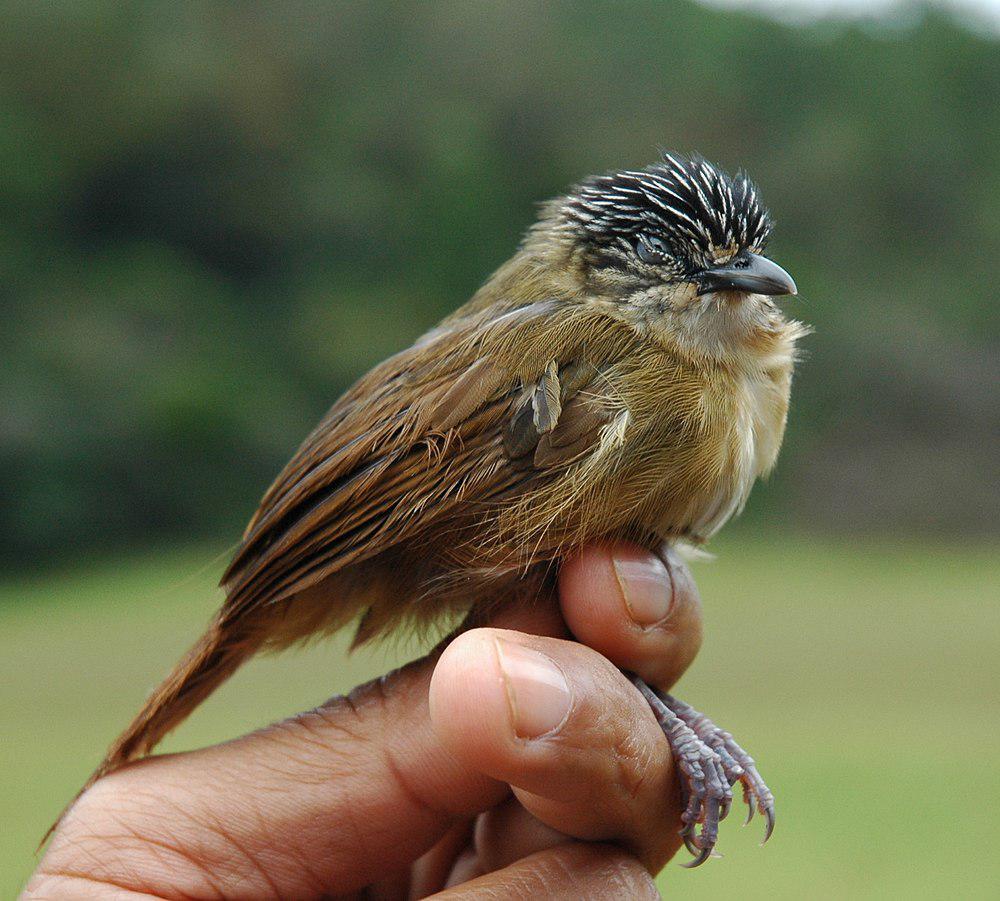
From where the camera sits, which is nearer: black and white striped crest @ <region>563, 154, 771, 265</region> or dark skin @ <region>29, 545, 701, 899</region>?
dark skin @ <region>29, 545, 701, 899</region>

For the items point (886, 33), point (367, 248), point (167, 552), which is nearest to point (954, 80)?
point (886, 33)

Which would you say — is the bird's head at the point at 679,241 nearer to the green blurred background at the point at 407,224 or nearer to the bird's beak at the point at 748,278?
the bird's beak at the point at 748,278

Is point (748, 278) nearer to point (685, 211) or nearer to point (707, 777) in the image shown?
point (685, 211)

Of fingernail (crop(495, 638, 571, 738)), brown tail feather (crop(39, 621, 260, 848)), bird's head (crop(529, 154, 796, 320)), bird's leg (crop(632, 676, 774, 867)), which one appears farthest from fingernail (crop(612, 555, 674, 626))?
brown tail feather (crop(39, 621, 260, 848))

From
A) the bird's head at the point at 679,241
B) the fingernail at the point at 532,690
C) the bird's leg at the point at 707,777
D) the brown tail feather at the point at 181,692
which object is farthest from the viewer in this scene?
the bird's head at the point at 679,241

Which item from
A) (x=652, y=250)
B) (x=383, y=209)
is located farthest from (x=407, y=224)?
(x=652, y=250)

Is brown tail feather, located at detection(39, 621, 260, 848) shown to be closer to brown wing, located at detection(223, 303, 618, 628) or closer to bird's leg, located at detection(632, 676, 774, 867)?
brown wing, located at detection(223, 303, 618, 628)

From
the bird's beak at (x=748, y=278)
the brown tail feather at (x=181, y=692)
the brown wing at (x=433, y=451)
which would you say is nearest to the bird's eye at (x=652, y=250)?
the bird's beak at (x=748, y=278)
